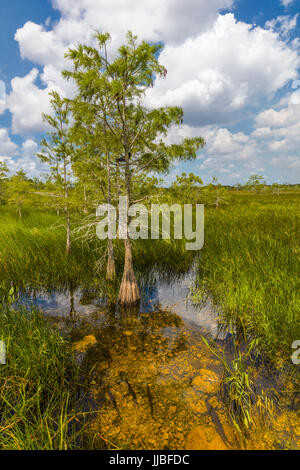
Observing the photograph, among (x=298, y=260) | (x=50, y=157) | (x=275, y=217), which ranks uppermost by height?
(x=50, y=157)

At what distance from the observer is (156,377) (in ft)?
11.9

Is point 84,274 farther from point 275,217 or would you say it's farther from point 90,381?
point 275,217

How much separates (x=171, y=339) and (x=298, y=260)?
4.76 m

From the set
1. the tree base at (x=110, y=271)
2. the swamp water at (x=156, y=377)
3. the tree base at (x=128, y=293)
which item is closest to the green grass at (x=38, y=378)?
the swamp water at (x=156, y=377)

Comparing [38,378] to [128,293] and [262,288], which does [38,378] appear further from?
[262,288]

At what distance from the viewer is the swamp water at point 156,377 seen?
8.63 feet

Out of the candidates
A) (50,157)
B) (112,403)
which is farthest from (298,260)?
(50,157)

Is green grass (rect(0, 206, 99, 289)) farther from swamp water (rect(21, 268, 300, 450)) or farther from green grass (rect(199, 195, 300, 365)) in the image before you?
green grass (rect(199, 195, 300, 365))

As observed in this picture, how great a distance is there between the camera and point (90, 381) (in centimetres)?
360
